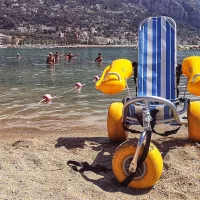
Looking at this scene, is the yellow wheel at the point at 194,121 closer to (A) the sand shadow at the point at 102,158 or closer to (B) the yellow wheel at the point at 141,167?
(A) the sand shadow at the point at 102,158

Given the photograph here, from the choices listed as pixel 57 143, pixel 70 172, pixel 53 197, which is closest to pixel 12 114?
pixel 57 143

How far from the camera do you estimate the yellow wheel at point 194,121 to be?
16.1 ft

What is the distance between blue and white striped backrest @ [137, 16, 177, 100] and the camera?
16.3 feet

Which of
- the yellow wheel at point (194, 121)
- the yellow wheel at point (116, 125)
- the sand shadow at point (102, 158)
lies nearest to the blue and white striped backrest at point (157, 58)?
the yellow wheel at point (194, 121)

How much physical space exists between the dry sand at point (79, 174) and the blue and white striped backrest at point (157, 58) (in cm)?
83

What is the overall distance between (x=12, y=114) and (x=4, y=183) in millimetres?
4421

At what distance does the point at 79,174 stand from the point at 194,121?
1.92 meters

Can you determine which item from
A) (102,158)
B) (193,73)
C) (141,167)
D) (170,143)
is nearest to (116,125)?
(102,158)

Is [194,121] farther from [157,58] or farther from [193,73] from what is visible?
[157,58]

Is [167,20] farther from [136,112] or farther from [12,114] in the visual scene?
[12,114]

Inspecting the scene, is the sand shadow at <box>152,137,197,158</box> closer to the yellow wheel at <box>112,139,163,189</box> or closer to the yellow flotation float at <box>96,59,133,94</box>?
the yellow flotation float at <box>96,59,133,94</box>

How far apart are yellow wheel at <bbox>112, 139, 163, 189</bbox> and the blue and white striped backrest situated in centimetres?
145

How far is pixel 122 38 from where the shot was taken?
186875mm

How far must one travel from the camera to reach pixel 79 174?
3.91 metres
